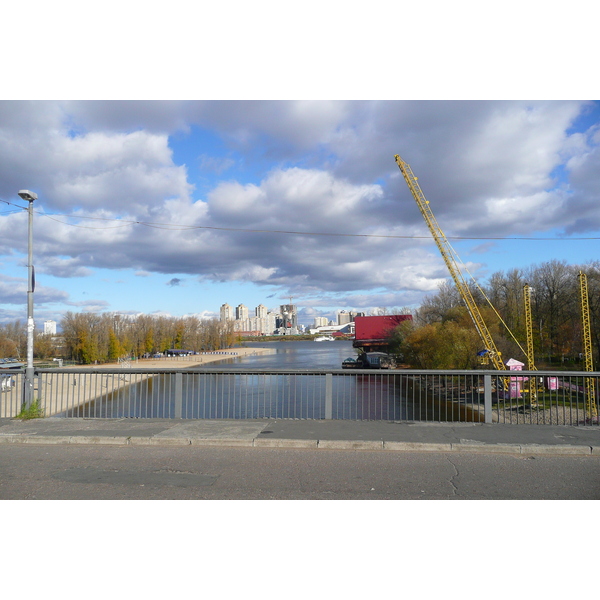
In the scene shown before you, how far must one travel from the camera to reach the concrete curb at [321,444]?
754cm

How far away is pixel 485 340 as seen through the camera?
5131 cm

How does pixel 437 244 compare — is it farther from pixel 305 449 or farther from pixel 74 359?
pixel 74 359

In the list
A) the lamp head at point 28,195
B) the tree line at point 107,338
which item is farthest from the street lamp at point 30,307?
the tree line at point 107,338

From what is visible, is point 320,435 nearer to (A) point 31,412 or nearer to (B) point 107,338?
(A) point 31,412

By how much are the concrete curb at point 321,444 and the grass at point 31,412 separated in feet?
5.42

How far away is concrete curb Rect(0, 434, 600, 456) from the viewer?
7.54 meters

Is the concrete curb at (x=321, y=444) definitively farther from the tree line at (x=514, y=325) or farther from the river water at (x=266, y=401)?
the tree line at (x=514, y=325)

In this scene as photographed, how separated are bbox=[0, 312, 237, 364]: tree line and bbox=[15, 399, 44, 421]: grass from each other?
91.5 metres

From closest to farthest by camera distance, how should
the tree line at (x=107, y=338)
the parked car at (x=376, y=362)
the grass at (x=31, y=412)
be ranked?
the grass at (x=31, y=412)
the parked car at (x=376, y=362)
the tree line at (x=107, y=338)

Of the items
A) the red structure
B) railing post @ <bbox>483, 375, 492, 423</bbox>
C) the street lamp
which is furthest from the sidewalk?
the red structure

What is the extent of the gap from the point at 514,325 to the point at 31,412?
65.4 metres

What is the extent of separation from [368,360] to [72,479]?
71.7 m

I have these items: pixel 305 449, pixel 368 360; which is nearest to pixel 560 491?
pixel 305 449

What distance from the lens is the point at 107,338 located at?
328ft
